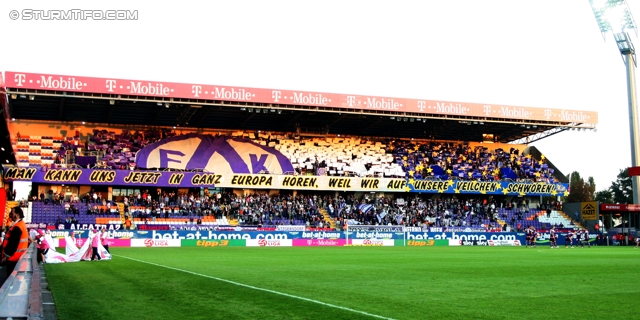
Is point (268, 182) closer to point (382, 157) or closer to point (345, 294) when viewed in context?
point (382, 157)

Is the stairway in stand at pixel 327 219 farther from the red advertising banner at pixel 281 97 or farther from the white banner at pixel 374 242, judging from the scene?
the red advertising banner at pixel 281 97

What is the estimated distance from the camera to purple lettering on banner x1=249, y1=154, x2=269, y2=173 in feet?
196

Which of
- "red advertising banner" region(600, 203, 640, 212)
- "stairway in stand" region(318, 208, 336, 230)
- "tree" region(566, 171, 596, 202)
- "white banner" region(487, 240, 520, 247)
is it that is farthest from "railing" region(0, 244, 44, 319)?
"tree" region(566, 171, 596, 202)

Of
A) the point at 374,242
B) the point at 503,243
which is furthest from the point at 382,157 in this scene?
the point at 503,243

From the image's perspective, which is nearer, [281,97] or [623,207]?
[281,97]

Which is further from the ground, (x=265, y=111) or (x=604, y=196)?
(x=265, y=111)

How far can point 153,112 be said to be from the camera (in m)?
56.9

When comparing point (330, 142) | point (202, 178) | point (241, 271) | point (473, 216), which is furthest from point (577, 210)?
point (241, 271)

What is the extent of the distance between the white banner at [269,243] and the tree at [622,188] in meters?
80.3

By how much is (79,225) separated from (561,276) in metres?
35.6

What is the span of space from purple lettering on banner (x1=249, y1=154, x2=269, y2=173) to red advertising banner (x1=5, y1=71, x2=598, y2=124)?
25.9ft

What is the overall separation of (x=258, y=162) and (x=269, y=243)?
13.6 m

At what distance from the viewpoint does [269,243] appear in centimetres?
4809

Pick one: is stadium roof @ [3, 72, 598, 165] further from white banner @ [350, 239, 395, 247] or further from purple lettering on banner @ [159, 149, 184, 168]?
→ white banner @ [350, 239, 395, 247]
